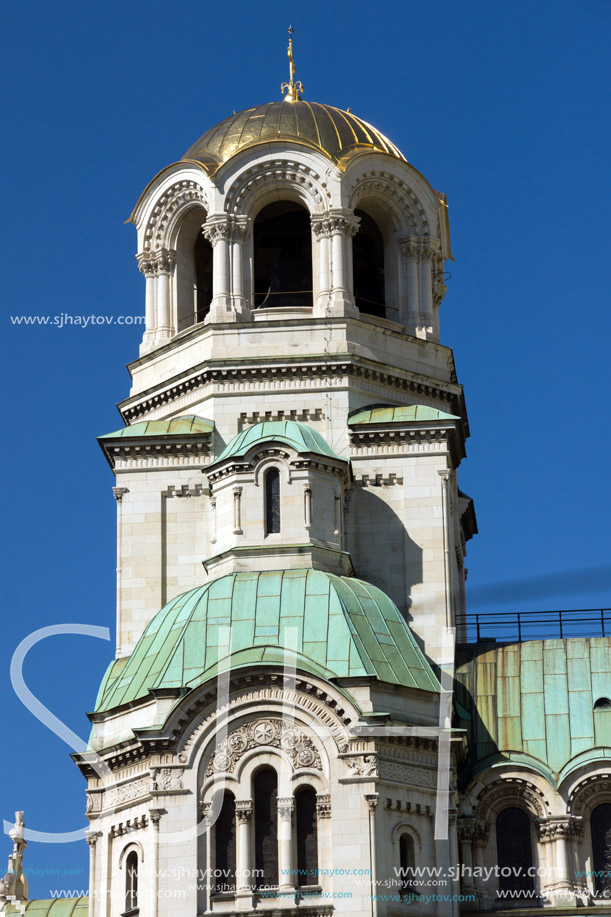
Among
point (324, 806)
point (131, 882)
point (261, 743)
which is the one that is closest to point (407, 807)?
point (324, 806)

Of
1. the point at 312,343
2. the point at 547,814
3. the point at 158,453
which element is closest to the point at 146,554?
the point at 158,453

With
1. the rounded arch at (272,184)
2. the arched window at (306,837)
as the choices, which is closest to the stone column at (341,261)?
the rounded arch at (272,184)

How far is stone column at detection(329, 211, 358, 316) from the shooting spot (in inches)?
2366

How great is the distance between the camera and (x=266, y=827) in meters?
52.0

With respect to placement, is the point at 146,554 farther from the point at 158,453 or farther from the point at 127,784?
the point at 127,784

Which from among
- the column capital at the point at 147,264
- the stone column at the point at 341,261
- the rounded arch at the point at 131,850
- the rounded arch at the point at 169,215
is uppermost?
the rounded arch at the point at 169,215

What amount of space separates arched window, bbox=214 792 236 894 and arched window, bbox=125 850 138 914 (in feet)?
7.10

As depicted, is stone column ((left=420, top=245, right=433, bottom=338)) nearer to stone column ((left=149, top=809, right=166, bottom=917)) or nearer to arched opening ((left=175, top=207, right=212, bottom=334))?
arched opening ((left=175, top=207, right=212, bottom=334))

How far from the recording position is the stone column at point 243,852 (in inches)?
2016

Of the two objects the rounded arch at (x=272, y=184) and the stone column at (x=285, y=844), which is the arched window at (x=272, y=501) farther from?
the rounded arch at (x=272, y=184)

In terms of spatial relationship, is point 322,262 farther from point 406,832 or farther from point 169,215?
point 406,832

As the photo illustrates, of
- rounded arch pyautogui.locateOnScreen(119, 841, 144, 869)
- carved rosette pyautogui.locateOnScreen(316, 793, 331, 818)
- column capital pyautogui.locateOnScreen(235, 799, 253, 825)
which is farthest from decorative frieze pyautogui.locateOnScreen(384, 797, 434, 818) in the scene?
rounded arch pyautogui.locateOnScreen(119, 841, 144, 869)

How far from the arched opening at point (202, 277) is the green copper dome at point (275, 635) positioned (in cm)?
1030

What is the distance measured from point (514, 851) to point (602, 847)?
1.92m
